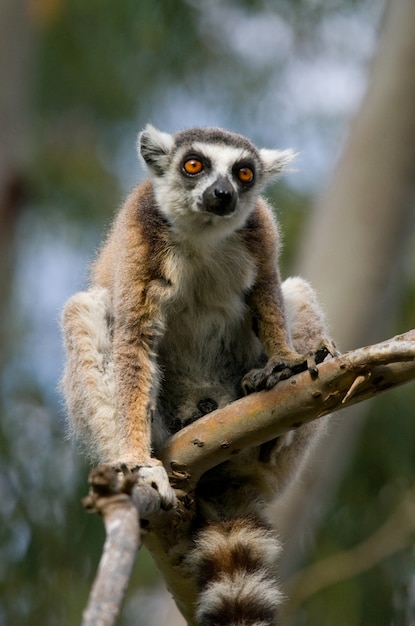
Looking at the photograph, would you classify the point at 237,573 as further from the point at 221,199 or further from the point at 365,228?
the point at 365,228

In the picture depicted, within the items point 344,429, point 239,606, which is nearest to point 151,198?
point 239,606

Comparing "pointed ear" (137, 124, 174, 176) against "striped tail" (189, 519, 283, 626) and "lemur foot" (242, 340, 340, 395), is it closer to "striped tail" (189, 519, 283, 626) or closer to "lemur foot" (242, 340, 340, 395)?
"lemur foot" (242, 340, 340, 395)

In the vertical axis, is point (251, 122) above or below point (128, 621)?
above

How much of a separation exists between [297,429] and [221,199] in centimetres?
141

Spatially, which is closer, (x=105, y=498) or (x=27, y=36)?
(x=105, y=498)

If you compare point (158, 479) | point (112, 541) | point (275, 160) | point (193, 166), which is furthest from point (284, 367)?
point (112, 541)

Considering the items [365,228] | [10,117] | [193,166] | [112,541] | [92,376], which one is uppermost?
[10,117]

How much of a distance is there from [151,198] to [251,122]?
7384mm

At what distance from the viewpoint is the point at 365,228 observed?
9570mm

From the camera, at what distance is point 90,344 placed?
566 centimetres

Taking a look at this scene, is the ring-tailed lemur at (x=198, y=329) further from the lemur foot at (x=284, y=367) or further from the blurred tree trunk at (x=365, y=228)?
the blurred tree trunk at (x=365, y=228)

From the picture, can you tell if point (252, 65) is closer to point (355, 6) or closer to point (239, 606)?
point (355, 6)

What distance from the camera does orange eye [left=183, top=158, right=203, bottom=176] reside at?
591 cm

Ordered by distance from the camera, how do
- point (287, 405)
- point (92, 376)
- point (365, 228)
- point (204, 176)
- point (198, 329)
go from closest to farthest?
point (287, 405)
point (92, 376)
point (198, 329)
point (204, 176)
point (365, 228)
